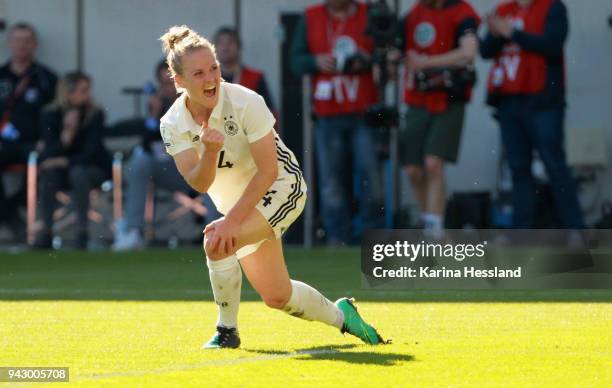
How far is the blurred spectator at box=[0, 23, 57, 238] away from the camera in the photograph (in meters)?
16.4

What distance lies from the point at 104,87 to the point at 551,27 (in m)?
5.77

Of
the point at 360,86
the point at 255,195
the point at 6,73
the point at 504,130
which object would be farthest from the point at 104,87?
the point at 255,195

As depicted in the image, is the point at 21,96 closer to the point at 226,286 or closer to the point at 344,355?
the point at 226,286

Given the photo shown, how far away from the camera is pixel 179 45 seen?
7066 millimetres

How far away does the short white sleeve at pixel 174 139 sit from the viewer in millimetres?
7191

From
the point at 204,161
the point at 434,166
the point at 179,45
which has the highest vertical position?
the point at 179,45

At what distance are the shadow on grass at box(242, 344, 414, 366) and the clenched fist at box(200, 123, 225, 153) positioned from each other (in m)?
0.99

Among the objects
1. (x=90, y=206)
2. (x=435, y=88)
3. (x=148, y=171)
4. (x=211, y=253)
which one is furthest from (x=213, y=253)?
(x=90, y=206)

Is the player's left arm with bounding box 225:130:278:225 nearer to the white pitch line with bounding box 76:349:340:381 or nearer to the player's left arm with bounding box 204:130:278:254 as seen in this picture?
the player's left arm with bounding box 204:130:278:254

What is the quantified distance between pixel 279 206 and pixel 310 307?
0.50 metres

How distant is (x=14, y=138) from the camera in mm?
16406

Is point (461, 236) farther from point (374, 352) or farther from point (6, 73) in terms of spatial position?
point (374, 352)

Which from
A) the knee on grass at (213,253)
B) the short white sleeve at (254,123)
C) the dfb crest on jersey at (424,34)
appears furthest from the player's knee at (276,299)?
the dfb crest on jersey at (424,34)

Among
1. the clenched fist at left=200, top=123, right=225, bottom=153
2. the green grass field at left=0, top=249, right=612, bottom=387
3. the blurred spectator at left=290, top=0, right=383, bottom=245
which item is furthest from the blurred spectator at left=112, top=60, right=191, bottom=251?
the clenched fist at left=200, top=123, right=225, bottom=153
